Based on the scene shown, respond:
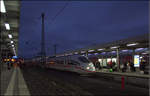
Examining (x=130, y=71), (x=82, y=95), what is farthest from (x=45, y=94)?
(x=130, y=71)

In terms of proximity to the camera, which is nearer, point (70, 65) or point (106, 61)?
point (70, 65)

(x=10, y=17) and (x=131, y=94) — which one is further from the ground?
(x=10, y=17)

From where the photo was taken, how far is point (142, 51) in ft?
90.4

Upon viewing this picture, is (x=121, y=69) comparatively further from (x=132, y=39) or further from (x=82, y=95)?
(x=82, y=95)

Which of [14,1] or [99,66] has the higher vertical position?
[14,1]

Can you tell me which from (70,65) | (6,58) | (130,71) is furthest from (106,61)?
(6,58)

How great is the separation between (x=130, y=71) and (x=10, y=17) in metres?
16.9

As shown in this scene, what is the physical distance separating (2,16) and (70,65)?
1247cm

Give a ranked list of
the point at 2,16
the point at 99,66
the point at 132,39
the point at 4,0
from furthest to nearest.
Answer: the point at 99,66, the point at 132,39, the point at 2,16, the point at 4,0

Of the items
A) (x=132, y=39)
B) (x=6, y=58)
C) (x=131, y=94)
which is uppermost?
(x=132, y=39)

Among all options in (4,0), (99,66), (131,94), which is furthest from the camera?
(99,66)

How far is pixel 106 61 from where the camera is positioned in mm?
28156

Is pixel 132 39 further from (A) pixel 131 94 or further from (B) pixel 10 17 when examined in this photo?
(B) pixel 10 17

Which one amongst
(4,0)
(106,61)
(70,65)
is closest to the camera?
(4,0)
